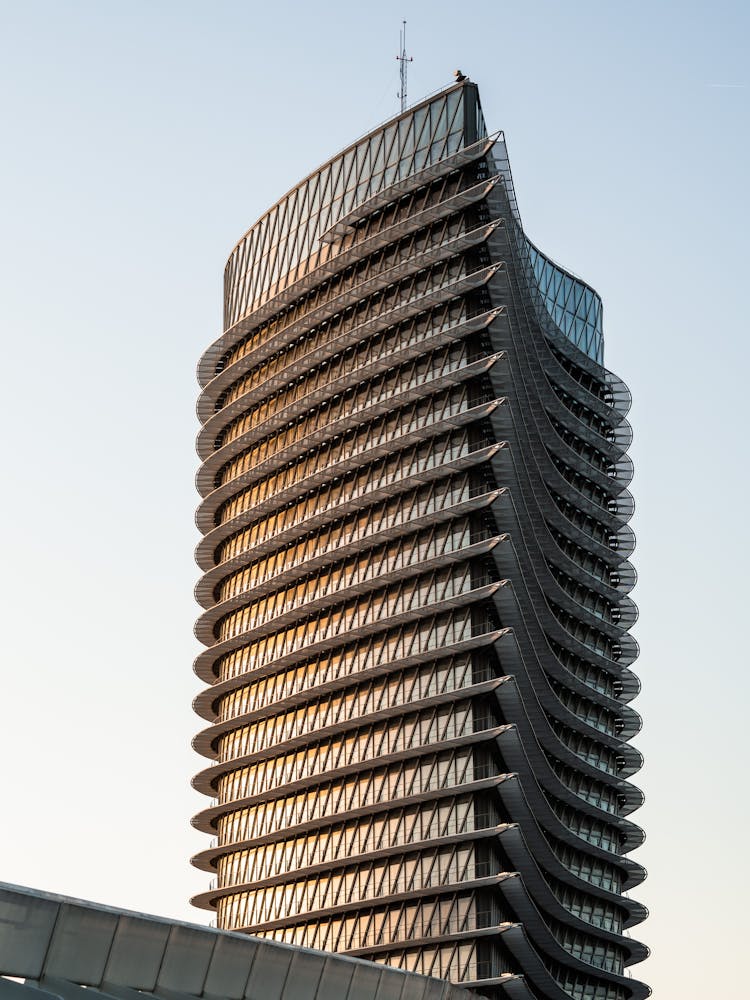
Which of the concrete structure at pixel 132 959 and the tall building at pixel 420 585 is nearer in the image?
the concrete structure at pixel 132 959

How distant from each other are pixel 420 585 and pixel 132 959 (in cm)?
6716

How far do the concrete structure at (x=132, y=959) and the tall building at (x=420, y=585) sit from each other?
5280 cm

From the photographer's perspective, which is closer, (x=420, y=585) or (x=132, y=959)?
(x=132, y=959)

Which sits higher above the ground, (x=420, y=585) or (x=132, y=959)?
(x=420, y=585)

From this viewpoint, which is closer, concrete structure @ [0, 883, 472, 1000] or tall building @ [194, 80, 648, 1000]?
concrete structure @ [0, 883, 472, 1000]

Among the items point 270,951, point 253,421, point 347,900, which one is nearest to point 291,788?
point 347,900

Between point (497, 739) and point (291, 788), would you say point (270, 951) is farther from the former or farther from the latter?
point (291, 788)

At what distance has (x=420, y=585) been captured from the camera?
315ft

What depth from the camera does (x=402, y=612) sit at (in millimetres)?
95688

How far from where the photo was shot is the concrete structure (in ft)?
88.1

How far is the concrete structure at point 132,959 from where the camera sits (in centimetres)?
2686

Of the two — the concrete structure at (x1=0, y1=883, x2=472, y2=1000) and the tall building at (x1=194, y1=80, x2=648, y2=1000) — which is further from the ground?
the tall building at (x1=194, y1=80, x2=648, y2=1000)

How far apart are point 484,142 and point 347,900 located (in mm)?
51543

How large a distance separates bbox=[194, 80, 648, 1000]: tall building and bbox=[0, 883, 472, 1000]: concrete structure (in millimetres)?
52796
